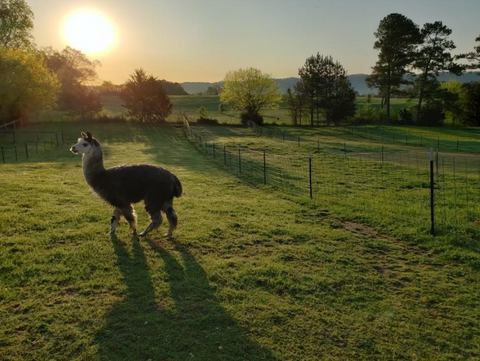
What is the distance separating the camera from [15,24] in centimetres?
4381

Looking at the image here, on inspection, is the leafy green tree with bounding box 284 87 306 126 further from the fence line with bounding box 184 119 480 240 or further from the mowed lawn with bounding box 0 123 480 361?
the mowed lawn with bounding box 0 123 480 361

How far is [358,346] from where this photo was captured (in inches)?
177

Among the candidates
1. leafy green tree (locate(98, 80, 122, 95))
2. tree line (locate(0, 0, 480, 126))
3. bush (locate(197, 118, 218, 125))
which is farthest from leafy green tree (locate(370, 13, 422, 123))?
leafy green tree (locate(98, 80, 122, 95))

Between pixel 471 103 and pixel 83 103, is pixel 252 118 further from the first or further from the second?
pixel 471 103

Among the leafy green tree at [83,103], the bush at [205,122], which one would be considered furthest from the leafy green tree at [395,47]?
the leafy green tree at [83,103]

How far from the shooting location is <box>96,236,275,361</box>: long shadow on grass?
4.29 meters

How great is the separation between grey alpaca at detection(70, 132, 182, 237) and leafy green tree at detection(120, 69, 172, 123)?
1847 inches

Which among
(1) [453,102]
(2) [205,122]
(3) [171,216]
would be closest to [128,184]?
(3) [171,216]

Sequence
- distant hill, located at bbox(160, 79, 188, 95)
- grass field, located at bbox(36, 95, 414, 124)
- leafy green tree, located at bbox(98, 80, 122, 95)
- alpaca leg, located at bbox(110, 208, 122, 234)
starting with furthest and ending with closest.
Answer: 1. distant hill, located at bbox(160, 79, 188, 95)
2. leafy green tree, located at bbox(98, 80, 122, 95)
3. grass field, located at bbox(36, 95, 414, 124)
4. alpaca leg, located at bbox(110, 208, 122, 234)

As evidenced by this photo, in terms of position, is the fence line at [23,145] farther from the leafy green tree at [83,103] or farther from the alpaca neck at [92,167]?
the alpaca neck at [92,167]

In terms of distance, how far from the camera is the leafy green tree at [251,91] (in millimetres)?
58406

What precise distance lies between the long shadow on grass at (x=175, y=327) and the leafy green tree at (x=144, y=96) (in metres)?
49.4

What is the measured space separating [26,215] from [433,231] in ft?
34.5

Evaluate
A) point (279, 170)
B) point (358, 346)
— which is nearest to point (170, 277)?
point (358, 346)
